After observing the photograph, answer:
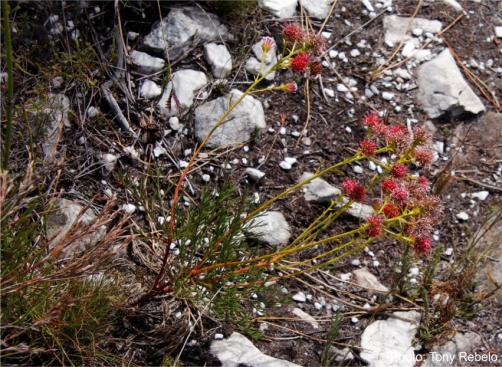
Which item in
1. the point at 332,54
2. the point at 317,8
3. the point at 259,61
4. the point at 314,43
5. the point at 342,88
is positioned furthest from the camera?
the point at 317,8

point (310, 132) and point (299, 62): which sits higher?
point (299, 62)

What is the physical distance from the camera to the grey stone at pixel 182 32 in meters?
3.65

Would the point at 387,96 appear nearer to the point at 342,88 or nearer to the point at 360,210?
the point at 342,88

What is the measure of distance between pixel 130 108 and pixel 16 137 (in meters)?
0.64

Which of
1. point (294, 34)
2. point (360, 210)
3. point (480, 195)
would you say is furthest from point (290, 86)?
point (480, 195)

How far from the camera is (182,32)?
370 cm

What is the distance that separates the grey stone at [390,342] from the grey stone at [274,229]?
0.65 metres

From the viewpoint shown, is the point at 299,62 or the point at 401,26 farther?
the point at 401,26

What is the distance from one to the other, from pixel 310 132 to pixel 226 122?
53 cm

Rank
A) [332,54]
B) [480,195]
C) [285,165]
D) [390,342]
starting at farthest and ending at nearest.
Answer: [332,54]
[480,195]
[285,165]
[390,342]

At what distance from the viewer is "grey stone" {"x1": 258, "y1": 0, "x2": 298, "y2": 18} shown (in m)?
4.00

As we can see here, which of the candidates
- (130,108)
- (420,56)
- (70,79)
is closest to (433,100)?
(420,56)

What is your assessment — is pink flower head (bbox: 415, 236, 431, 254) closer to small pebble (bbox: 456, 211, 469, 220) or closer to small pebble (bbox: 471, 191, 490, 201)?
small pebble (bbox: 456, 211, 469, 220)

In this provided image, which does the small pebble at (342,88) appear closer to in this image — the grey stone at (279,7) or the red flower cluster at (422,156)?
the grey stone at (279,7)
